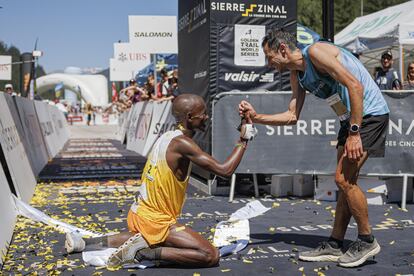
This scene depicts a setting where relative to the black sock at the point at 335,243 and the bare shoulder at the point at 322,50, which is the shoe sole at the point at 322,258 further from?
the bare shoulder at the point at 322,50

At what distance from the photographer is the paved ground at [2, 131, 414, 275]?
4227 mm

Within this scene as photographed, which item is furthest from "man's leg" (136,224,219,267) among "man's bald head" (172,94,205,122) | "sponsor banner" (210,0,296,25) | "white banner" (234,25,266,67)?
"sponsor banner" (210,0,296,25)

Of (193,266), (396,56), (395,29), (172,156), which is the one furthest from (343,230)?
(396,56)

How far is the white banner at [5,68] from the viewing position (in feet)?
79.7

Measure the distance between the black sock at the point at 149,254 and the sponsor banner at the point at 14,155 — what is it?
9.70ft

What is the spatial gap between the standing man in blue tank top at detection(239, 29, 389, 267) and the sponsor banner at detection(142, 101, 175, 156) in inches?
300

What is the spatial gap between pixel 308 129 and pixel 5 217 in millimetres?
4146

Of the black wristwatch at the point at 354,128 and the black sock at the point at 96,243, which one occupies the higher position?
the black wristwatch at the point at 354,128

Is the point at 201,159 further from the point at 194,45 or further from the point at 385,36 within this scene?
the point at 385,36

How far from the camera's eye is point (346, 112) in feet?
14.1

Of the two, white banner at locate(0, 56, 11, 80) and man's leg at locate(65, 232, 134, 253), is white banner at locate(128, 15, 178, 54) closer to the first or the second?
white banner at locate(0, 56, 11, 80)

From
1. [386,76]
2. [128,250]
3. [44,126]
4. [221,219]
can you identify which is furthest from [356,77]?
[44,126]

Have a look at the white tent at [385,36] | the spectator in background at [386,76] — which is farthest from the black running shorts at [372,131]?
the white tent at [385,36]

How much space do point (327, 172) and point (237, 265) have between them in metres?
3.37
